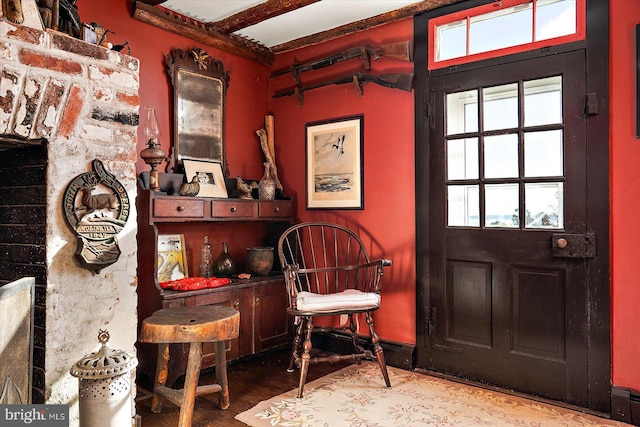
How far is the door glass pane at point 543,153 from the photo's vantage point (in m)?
2.75

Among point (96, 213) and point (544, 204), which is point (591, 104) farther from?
point (96, 213)

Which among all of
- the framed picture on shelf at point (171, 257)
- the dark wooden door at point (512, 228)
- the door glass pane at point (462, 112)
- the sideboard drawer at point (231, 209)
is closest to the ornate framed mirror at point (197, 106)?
the sideboard drawer at point (231, 209)

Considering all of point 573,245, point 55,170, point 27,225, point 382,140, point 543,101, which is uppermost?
point 543,101

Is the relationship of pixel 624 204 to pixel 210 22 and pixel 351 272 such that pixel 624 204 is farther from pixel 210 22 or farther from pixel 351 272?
pixel 210 22

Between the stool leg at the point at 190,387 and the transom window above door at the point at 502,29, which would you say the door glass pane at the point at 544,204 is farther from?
the stool leg at the point at 190,387

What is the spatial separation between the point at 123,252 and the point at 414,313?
2.01 meters

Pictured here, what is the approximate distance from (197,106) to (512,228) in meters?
2.40

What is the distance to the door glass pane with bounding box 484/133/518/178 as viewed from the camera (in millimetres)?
Result: 2904

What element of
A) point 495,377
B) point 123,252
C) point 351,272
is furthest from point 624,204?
point 123,252

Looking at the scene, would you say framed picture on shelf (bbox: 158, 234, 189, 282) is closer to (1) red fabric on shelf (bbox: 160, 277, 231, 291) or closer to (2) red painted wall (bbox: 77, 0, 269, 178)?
(1) red fabric on shelf (bbox: 160, 277, 231, 291)

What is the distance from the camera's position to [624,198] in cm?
251

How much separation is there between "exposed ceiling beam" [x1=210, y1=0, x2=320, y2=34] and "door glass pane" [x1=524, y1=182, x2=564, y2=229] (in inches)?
73.0

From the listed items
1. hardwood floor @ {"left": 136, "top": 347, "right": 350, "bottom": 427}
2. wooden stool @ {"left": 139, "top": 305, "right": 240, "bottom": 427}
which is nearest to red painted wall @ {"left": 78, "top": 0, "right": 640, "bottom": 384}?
hardwood floor @ {"left": 136, "top": 347, "right": 350, "bottom": 427}

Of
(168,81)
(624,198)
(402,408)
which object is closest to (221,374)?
(402,408)
